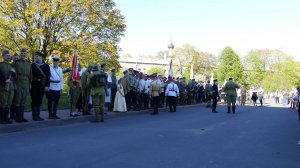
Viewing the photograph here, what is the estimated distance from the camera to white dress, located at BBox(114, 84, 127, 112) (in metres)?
17.6

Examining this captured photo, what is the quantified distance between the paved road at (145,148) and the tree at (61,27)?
22.9 m

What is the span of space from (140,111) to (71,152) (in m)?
11.5

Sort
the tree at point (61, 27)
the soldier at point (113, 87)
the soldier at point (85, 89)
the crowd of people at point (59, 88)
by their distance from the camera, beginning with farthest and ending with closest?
the tree at point (61, 27)
the soldier at point (113, 87)
the soldier at point (85, 89)
the crowd of people at point (59, 88)

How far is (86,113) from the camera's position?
1516cm

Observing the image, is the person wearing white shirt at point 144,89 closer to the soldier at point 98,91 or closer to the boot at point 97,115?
the soldier at point 98,91

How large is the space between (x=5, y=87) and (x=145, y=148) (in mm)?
4659

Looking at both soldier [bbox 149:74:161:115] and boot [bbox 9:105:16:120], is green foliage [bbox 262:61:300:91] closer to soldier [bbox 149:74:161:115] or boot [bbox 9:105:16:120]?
soldier [bbox 149:74:161:115]

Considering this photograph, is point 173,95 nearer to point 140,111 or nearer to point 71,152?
point 140,111

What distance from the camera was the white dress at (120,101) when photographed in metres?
17.6

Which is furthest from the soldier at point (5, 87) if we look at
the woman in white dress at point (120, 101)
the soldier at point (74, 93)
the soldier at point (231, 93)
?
the soldier at point (231, 93)

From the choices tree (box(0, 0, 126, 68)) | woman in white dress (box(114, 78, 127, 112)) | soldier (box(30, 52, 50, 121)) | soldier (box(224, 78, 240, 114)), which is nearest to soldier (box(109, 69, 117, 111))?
woman in white dress (box(114, 78, 127, 112))

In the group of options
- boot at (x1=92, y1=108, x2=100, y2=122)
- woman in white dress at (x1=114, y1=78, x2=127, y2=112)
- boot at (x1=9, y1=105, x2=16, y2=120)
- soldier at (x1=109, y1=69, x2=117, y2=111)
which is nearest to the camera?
boot at (x1=9, y1=105, x2=16, y2=120)

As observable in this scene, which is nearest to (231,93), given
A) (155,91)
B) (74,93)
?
(155,91)

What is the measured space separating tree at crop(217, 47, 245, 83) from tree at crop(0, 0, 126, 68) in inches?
2468
